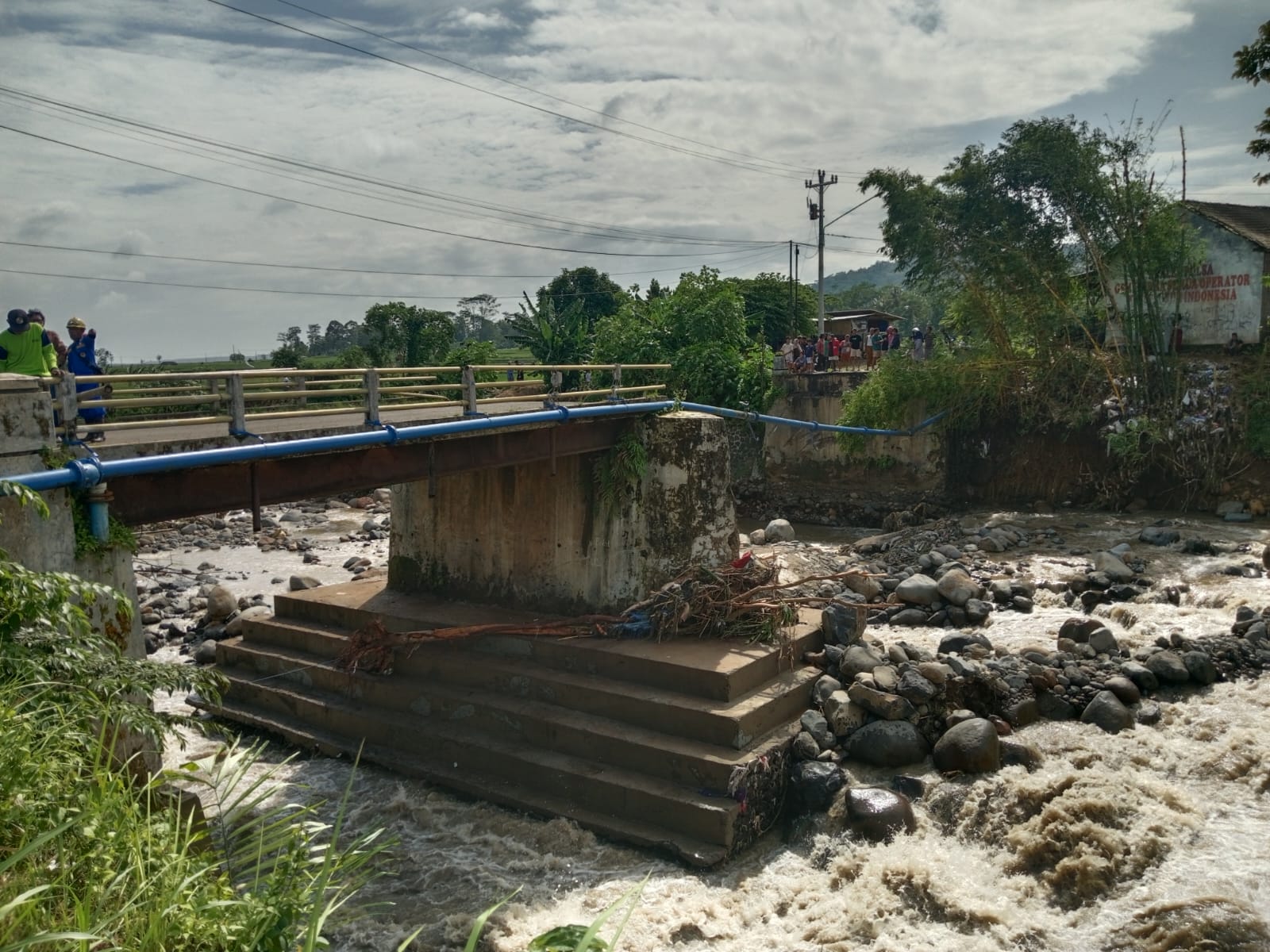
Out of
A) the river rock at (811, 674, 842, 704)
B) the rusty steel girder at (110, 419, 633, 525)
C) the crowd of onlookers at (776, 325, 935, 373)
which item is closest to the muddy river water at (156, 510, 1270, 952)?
the river rock at (811, 674, 842, 704)

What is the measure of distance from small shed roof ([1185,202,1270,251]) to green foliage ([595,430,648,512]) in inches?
849

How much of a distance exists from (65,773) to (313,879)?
4.83 feet

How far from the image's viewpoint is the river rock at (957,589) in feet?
50.4

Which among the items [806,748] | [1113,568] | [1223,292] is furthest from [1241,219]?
[806,748]

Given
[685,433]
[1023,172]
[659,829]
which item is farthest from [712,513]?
[1023,172]

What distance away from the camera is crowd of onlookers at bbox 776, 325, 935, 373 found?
29.3 m

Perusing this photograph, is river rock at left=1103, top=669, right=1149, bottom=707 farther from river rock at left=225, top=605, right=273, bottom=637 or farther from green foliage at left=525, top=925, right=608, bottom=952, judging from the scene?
river rock at left=225, top=605, right=273, bottom=637

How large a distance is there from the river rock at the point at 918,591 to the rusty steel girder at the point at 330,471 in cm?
596

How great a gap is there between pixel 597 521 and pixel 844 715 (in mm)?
4534

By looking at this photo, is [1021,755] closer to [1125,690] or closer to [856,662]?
[1125,690]

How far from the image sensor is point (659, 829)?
33.3 feet

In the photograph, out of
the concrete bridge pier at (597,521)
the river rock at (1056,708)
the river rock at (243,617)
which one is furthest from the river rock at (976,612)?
the river rock at (243,617)

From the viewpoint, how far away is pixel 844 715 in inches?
Answer: 443

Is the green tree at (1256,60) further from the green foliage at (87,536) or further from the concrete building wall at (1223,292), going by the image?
the green foliage at (87,536)
